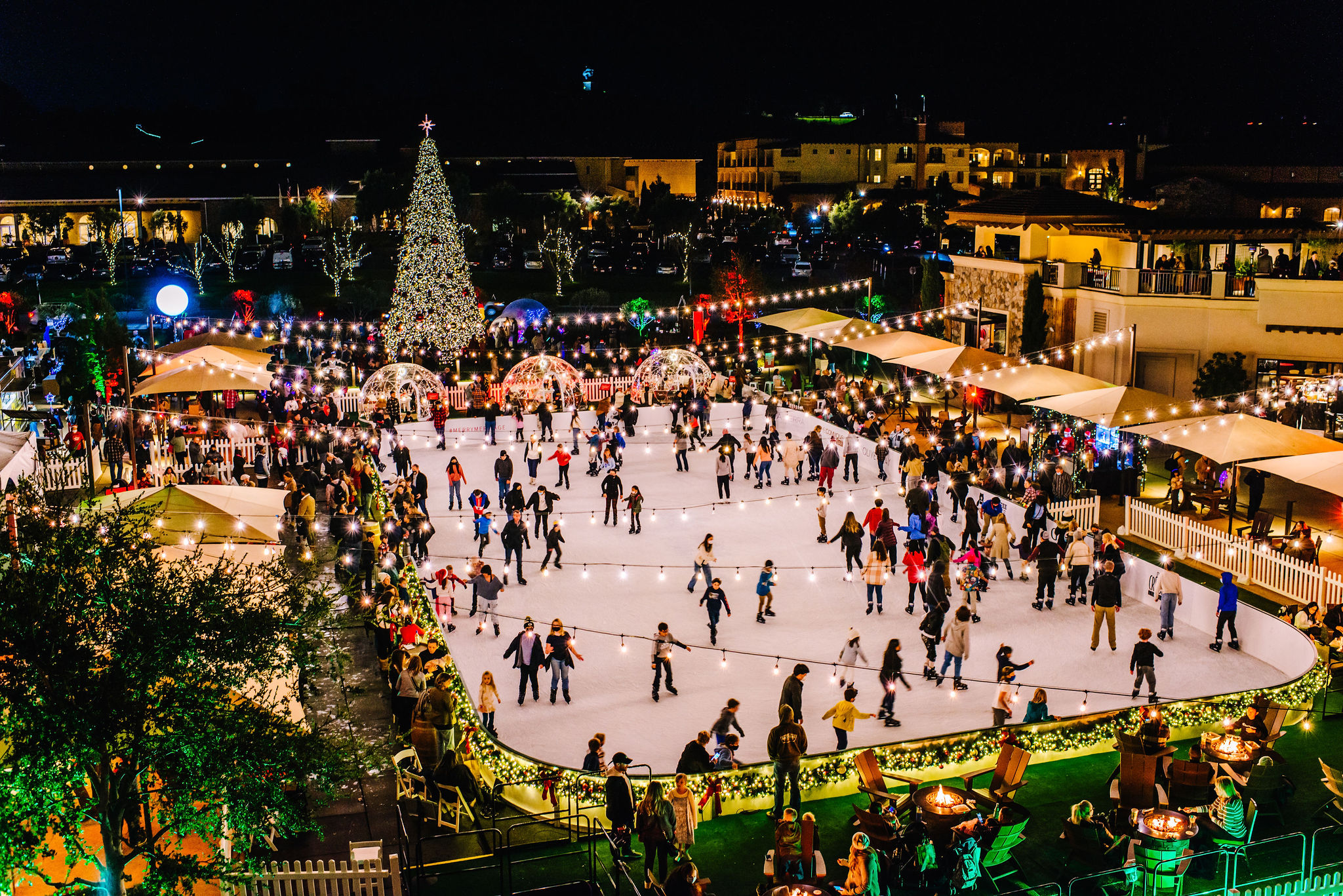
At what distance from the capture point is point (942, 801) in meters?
9.60

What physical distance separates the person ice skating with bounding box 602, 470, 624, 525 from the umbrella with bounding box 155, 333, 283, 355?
39.0 feet

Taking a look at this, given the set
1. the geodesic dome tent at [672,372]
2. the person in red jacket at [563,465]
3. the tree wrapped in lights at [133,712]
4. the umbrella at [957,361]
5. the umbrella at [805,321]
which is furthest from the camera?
the umbrella at [805,321]

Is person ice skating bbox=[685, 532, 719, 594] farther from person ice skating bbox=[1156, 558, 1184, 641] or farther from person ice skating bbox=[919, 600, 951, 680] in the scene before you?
person ice skating bbox=[1156, 558, 1184, 641]

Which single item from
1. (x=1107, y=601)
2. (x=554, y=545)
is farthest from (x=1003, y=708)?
(x=554, y=545)

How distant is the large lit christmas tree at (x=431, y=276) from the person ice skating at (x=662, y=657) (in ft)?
66.9

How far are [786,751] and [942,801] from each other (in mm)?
1501

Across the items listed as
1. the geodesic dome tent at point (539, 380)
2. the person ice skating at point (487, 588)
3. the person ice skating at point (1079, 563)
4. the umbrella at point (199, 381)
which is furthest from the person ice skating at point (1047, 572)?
the umbrella at point (199, 381)

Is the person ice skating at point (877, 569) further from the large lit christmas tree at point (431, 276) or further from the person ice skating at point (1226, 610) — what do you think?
the large lit christmas tree at point (431, 276)

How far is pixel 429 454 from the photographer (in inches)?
1011

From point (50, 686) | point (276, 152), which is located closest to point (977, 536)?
point (50, 686)

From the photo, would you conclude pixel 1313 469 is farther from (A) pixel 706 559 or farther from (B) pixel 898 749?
(B) pixel 898 749

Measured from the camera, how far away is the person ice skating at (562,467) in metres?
21.9

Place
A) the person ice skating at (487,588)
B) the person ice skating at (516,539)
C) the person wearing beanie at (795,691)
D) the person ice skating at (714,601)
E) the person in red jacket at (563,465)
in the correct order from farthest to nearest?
the person in red jacket at (563,465)
the person ice skating at (516,539)
the person ice skating at (487,588)
the person ice skating at (714,601)
the person wearing beanie at (795,691)

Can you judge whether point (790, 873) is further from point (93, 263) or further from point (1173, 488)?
point (93, 263)
